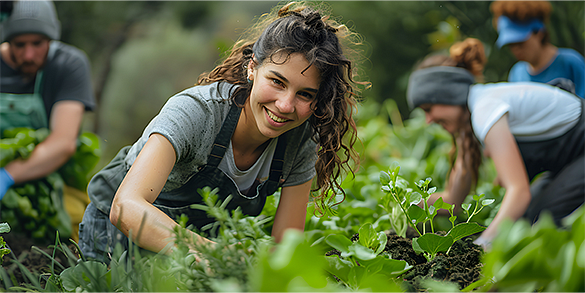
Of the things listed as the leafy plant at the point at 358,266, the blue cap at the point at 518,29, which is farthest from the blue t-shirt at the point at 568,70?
the leafy plant at the point at 358,266

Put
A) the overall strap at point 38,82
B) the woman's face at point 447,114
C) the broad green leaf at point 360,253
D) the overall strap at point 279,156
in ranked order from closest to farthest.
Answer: the broad green leaf at point 360,253
the overall strap at point 279,156
the woman's face at point 447,114
the overall strap at point 38,82

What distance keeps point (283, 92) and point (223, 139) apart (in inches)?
10.0

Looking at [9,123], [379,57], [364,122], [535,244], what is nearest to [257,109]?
[535,244]

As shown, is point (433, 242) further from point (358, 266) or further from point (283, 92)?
point (283, 92)

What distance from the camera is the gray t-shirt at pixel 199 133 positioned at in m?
1.09

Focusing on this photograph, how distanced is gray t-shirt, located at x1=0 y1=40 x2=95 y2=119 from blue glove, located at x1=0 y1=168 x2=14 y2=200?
1.45 ft

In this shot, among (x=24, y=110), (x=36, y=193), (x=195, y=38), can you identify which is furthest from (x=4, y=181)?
(x=195, y=38)

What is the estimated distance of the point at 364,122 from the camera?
4.40 meters

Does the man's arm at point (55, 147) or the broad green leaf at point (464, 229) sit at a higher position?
the broad green leaf at point (464, 229)

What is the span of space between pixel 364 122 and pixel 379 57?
158 centimetres

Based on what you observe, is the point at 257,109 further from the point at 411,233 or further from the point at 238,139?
the point at 411,233

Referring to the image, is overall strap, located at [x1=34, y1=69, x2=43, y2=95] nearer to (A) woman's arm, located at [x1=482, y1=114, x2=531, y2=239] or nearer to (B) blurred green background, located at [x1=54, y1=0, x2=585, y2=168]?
(B) blurred green background, located at [x1=54, y1=0, x2=585, y2=168]

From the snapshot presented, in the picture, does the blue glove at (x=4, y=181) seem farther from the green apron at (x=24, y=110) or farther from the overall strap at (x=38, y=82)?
the overall strap at (x=38, y=82)

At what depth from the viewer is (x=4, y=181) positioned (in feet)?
6.30
